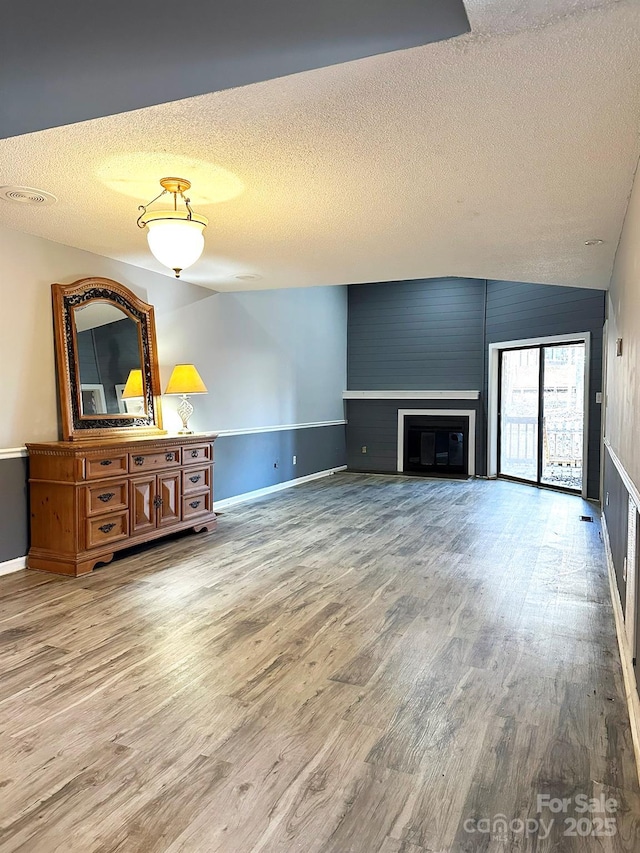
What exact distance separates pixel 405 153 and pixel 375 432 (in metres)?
7.34

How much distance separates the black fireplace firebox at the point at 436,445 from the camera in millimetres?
9117

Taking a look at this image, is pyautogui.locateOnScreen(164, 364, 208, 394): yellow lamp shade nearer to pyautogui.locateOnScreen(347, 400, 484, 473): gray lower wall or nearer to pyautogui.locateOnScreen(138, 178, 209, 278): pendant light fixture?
pyautogui.locateOnScreen(138, 178, 209, 278): pendant light fixture

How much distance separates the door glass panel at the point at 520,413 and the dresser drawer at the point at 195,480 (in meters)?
4.93

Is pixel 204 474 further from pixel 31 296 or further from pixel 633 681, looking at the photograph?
pixel 633 681

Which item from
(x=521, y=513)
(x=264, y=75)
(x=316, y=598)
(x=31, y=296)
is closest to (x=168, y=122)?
(x=264, y=75)

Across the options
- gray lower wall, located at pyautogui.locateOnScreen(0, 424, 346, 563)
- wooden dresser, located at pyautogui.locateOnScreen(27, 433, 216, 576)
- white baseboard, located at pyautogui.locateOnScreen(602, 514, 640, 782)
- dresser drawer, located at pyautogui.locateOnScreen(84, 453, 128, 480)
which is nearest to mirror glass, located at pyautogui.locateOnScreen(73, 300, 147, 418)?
wooden dresser, located at pyautogui.locateOnScreen(27, 433, 216, 576)

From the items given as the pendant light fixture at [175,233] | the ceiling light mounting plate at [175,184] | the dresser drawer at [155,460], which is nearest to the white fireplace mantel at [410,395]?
the dresser drawer at [155,460]

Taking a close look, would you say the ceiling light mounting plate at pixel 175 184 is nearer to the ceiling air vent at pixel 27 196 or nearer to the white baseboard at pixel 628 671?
the ceiling air vent at pixel 27 196

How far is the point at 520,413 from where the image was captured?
27.6 ft

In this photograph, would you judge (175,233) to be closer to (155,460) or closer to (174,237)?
(174,237)

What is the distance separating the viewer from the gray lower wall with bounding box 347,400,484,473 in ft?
31.4

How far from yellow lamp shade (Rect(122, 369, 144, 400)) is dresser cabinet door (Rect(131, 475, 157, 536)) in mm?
850

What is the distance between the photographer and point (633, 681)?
2314mm

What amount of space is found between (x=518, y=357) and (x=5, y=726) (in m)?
7.82
